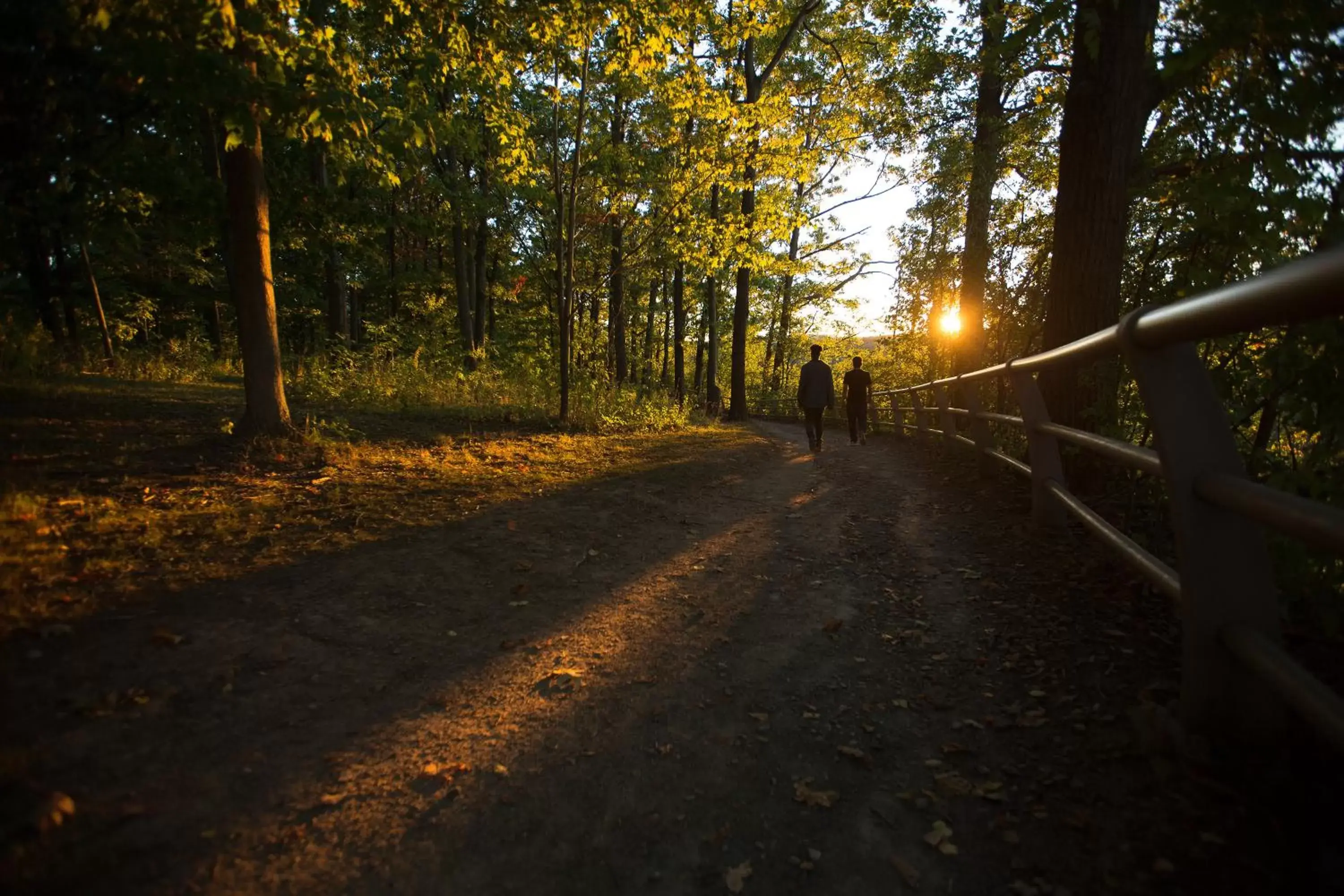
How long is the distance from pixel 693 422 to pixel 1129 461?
12.6 meters

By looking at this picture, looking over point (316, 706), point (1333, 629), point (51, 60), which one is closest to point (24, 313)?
point (51, 60)

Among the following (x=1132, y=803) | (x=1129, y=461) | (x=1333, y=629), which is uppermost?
(x=1129, y=461)

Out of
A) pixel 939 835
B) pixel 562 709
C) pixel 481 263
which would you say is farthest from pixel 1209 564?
pixel 481 263

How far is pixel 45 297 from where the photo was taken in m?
12.5

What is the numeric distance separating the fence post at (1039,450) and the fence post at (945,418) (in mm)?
4050

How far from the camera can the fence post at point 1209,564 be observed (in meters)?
1.86

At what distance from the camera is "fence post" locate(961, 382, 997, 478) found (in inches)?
252

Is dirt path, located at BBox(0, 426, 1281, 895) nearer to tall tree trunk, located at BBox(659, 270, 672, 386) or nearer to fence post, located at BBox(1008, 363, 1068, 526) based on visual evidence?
fence post, located at BBox(1008, 363, 1068, 526)

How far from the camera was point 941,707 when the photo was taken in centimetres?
269

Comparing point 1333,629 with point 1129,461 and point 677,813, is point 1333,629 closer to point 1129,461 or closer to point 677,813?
point 1129,461

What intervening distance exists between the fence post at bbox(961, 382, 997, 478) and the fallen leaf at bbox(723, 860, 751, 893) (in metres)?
5.56

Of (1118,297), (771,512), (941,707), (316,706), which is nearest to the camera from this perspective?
(316,706)

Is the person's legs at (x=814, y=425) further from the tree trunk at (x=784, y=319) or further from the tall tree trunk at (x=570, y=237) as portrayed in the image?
the tree trunk at (x=784, y=319)

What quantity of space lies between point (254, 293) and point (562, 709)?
5.67 metres
